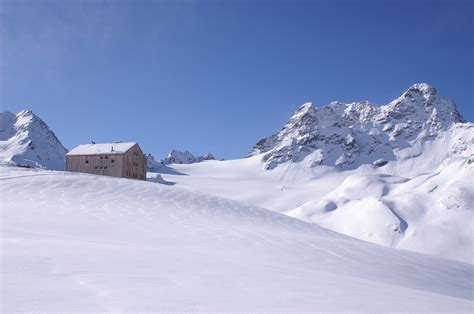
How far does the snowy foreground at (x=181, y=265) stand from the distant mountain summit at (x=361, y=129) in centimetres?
10845

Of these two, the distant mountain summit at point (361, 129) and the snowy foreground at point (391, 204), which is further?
the distant mountain summit at point (361, 129)

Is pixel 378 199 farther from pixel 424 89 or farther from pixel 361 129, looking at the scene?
pixel 424 89

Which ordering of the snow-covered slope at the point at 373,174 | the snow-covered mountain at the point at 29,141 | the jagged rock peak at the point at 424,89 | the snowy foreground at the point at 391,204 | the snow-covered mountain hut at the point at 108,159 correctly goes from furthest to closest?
the jagged rock peak at the point at 424,89 < the snow-covered mountain at the point at 29,141 < the snow-covered mountain hut at the point at 108,159 < the snow-covered slope at the point at 373,174 < the snowy foreground at the point at 391,204

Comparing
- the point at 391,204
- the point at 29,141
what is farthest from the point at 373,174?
the point at 29,141

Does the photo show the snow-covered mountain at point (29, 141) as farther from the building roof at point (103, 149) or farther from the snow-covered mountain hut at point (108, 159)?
the snow-covered mountain hut at point (108, 159)

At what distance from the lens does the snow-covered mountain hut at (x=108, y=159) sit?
50312 millimetres

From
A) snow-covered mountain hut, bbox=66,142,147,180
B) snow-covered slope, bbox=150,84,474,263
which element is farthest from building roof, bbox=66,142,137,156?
snow-covered slope, bbox=150,84,474,263

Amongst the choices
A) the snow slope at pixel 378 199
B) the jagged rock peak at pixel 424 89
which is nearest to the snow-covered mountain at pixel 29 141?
the snow slope at pixel 378 199

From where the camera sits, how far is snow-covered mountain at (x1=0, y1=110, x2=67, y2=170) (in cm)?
12706

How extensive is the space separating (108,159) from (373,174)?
51.5 meters

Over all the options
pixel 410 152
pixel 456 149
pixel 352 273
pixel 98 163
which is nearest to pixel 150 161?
pixel 98 163

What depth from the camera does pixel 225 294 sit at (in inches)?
190

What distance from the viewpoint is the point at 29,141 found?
443 ft

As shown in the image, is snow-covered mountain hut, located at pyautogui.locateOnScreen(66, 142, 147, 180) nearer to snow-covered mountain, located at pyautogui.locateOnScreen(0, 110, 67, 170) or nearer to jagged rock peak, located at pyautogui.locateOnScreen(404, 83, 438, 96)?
snow-covered mountain, located at pyautogui.locateOnScreen(0, 110, 67, 170)
